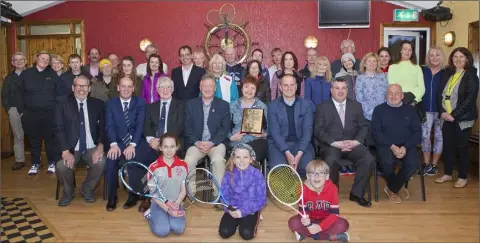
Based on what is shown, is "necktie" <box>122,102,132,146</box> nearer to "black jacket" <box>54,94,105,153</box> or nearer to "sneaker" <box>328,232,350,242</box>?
"black jacket" <box>54,94,105,153</box>

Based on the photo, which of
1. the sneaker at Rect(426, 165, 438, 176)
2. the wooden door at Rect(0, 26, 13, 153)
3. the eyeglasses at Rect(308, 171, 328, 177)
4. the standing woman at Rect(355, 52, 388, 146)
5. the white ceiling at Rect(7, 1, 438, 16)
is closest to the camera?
the eyeglasses at Rect(308, 171, 328, 177)

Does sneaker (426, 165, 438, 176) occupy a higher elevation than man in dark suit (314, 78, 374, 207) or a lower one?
lower

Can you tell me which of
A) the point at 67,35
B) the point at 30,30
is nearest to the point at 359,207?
the point at 67,35

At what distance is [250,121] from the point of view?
450 centimetres

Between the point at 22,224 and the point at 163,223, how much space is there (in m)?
1.38

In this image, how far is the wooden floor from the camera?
3.58 meters

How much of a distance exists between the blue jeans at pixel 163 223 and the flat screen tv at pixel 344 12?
5446 mm

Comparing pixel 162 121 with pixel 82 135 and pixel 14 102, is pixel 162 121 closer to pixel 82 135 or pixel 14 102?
pixel 82 135

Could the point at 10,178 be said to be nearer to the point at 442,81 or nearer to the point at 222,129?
the point at 222,129

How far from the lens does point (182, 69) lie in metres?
5.48

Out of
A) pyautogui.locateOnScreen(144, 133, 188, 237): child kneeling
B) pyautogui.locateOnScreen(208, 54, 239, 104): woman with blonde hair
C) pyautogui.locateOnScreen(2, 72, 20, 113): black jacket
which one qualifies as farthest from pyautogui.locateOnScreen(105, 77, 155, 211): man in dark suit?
pyautogui.locateOnScreen(2, 72, 20, 113): black jacket

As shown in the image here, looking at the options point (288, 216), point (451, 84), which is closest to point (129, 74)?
point (288, 216)

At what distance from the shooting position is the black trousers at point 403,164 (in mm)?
4504

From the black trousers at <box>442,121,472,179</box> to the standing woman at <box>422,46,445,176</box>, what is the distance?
332mm
